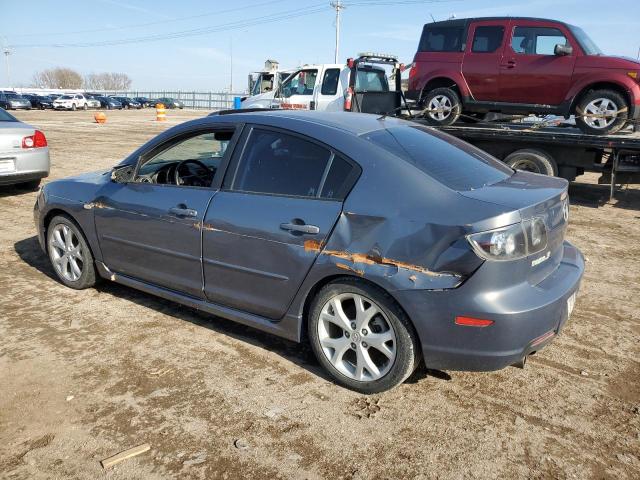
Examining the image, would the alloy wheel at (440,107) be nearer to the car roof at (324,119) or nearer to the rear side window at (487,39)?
the rear side window at (487,39)

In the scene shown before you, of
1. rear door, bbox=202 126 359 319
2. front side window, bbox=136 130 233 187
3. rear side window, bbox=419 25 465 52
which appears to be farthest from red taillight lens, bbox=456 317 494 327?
rear side window, bbox=419 25 465 52

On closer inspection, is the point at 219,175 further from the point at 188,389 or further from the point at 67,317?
the point at 67,317

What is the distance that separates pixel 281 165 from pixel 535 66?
685cm

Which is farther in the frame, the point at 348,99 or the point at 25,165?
the point at 348,99

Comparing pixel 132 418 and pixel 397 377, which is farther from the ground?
pixel 397 377

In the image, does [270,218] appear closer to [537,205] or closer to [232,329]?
[232,329]

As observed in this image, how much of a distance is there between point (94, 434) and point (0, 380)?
924 millimetres

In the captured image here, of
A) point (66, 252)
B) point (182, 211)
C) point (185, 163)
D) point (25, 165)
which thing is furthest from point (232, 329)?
point (25, 165)

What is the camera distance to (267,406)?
2920 millimetres

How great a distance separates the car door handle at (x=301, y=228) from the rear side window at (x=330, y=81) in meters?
10.6

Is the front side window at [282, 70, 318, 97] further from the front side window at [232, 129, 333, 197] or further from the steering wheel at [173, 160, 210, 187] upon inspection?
the front side window at [232, 129, 333, 197]

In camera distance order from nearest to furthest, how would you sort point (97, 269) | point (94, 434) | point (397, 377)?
point (94, 434) < point (397, 377) < point (97, 269)

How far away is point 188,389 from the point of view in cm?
308

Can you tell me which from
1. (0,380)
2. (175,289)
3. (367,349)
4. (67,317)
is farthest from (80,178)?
(367,349)
